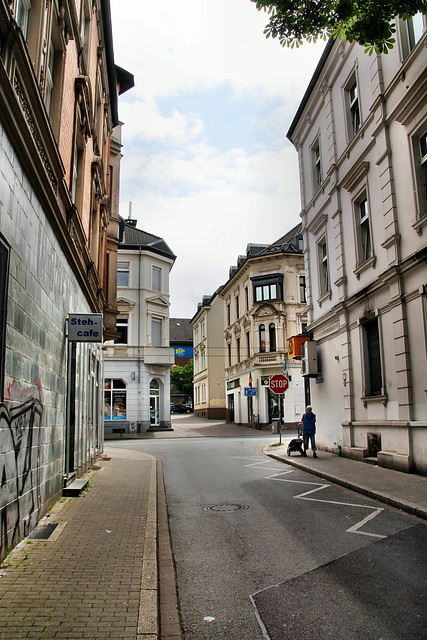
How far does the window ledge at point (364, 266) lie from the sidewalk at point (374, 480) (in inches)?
210

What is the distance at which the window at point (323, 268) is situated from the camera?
1831 cm

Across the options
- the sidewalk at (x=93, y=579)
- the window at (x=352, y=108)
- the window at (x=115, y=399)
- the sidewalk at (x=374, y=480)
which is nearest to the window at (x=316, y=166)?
the window at (x=352, y=108)

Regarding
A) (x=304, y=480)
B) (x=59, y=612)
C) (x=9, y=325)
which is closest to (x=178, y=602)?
(x=59, y=612)

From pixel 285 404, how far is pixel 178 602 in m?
33.8

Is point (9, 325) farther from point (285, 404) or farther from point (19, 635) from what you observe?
point (285, 404)

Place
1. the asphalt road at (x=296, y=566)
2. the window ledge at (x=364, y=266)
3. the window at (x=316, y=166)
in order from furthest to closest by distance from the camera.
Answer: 1. the window at (x=316, y=166)
2. the window ledge at (x=364, y=266)
3. the asphalt road at (x=296, y=566)

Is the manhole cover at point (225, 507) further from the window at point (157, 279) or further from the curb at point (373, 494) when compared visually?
the window at point (157, 279)

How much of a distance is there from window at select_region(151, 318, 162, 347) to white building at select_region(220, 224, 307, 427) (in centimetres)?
736

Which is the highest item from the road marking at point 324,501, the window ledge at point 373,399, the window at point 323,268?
the window at point 323,268

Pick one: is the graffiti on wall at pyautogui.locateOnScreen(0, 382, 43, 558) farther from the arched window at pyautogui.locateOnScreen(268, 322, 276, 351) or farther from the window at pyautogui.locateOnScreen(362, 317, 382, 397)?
the arched window at pyautogui.locateOnScreen(268, 322, 276, 351)

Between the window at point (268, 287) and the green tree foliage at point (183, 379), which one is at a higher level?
the window at point (268, 287)

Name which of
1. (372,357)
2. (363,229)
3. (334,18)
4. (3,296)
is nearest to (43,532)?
(3,296)

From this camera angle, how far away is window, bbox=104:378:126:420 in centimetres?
3409

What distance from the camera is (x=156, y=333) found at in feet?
122
